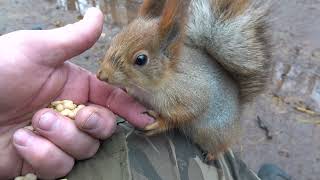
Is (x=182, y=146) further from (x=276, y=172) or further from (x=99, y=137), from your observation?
(x=276, y=172)

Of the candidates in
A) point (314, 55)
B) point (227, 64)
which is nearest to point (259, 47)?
point (227, 64)

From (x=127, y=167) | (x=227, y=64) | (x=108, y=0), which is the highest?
(x=227, y=64)

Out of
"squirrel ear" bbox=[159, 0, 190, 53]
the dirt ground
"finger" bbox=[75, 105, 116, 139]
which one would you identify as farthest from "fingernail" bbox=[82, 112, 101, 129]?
the dirt ground

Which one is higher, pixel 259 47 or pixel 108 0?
pixel 259 47

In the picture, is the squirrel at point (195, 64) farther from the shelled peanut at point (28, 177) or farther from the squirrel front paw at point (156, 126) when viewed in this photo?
the shelled peanut at point (28, 177)

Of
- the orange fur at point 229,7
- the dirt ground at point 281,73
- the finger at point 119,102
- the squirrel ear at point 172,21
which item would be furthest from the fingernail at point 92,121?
the dirt ground at point 281,73

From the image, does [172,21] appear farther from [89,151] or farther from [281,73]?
[281,73]
